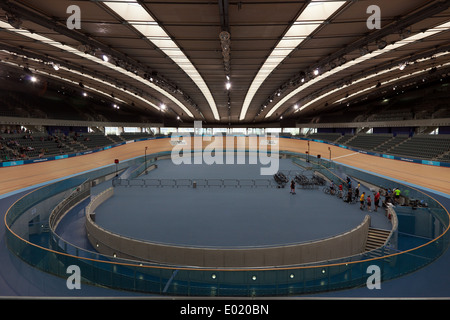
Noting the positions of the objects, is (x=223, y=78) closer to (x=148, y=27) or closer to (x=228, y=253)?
(x=148, y=27)

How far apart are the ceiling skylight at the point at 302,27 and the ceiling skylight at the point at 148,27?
5226 millimetres

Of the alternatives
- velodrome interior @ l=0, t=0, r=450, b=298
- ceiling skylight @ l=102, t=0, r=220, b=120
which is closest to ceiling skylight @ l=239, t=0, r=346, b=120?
velodrome interior @ l=0, t=0, r=450, b=298

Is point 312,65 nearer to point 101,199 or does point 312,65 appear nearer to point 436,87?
point 101,199

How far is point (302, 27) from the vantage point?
9453mm

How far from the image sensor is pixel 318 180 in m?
17.3

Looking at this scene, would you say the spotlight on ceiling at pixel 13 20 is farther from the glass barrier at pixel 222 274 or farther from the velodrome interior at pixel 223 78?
the glass barrier at pixel 222 274

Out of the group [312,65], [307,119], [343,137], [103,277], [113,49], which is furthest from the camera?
[307,119]

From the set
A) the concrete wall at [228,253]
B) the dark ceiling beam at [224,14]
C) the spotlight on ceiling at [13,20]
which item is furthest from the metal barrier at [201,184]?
the spotlight on ceiling at [13,20]

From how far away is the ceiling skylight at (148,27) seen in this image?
773 centimetres

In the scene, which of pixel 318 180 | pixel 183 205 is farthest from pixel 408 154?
pixel 183 205

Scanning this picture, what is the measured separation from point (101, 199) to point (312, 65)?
15636 mm

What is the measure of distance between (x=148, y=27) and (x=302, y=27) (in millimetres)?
6375

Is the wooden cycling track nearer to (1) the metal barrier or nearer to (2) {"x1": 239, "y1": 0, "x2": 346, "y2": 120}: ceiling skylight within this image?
(1) the metal barrier

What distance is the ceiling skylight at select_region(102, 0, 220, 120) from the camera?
304 inches
